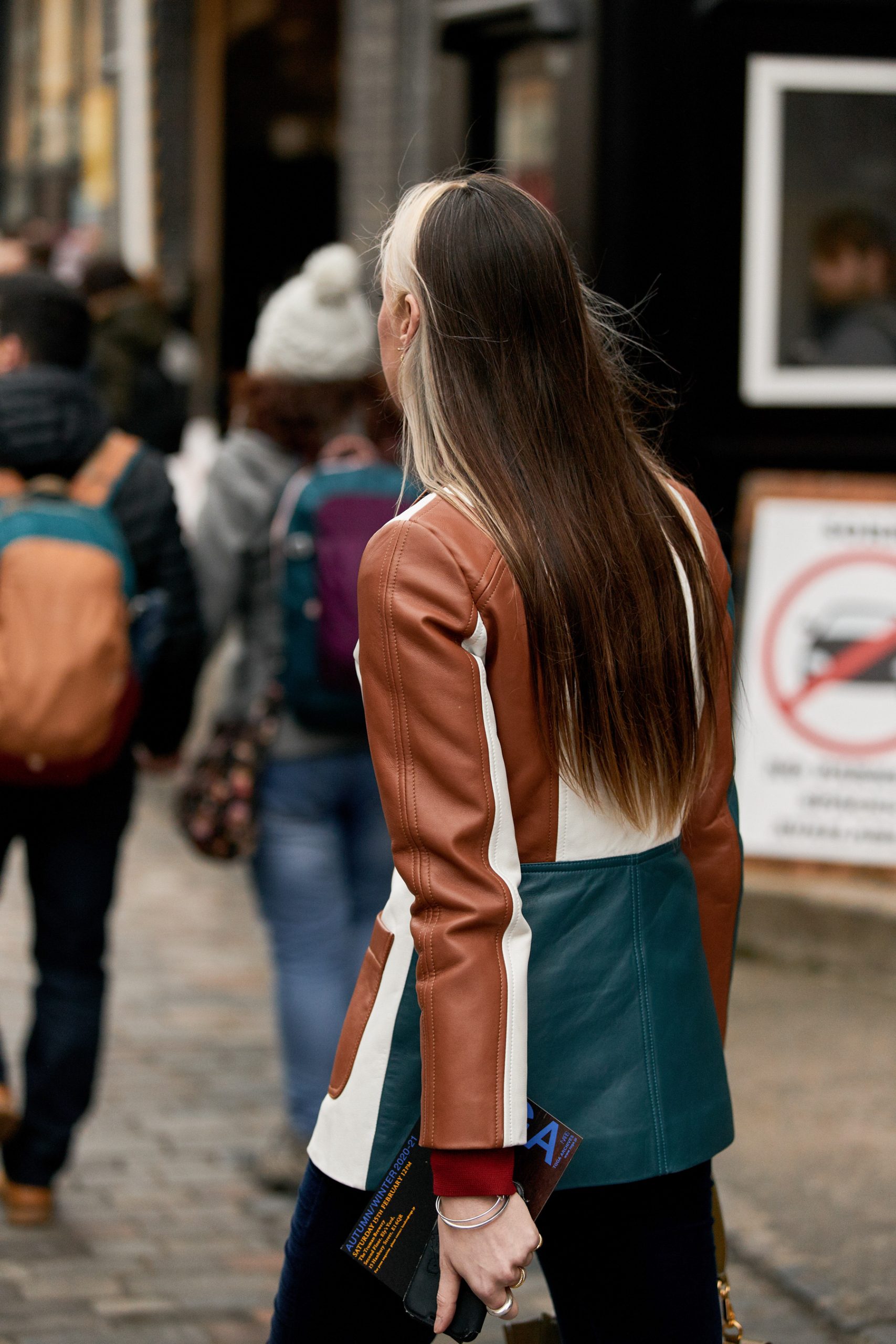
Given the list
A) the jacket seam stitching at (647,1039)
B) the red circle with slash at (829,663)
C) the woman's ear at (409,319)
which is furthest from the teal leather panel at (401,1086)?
the red circle with slash at (829,663)

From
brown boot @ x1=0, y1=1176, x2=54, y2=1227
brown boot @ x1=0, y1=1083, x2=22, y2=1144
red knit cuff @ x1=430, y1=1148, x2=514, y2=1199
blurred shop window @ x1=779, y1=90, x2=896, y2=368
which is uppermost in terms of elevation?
blurred shop window @ x1=779, y1=90, x2=896, y2=368

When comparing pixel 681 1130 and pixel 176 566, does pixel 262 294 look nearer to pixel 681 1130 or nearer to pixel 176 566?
pixel 176 566

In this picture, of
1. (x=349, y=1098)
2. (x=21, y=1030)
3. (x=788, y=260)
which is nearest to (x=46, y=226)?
(x=788, y=260)

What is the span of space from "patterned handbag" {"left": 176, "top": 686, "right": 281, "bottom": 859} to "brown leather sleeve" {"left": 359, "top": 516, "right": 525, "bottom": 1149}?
2311 mm

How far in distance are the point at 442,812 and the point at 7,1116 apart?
2419 mm

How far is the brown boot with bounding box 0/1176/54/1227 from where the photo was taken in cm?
404

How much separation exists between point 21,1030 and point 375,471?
2.18m

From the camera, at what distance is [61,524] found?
3816mm

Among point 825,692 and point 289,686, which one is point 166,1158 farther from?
point 825,692

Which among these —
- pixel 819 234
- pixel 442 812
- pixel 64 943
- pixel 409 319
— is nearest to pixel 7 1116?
pixel 64 943

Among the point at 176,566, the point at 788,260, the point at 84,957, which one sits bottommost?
the point at 84,957

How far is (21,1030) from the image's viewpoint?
5.37 meters

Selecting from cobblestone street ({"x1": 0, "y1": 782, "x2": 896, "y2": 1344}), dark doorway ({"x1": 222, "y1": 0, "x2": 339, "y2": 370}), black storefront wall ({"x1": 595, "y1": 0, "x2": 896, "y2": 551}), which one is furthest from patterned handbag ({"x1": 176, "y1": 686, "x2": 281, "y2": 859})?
dark doorway ({"x1": 222, "y1": 0, "x2": 339, "y2": 370})

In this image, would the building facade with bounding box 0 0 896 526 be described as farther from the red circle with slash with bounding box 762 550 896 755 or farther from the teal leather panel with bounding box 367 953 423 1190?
the teal leather panel with bounding box 367 953 423 1190
